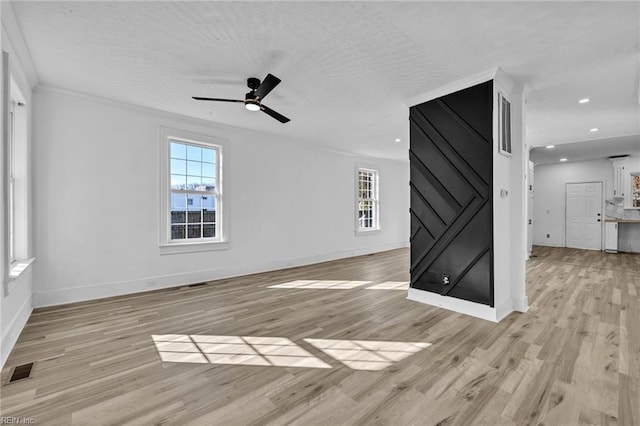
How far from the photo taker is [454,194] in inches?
133

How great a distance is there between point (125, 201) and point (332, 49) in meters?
3.46

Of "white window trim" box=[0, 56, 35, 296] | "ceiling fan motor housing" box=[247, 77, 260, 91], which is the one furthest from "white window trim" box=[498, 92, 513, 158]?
"white window trim" box=[0, 56, 35, 296]

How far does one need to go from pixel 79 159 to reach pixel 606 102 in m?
7.08

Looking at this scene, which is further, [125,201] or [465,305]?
[125,201]

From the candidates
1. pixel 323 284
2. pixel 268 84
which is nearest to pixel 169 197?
pixel 268 84

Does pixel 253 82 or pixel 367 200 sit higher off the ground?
pixel 253 82

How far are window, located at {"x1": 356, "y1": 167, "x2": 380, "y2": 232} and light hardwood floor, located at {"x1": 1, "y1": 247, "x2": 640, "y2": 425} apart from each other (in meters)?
4.01

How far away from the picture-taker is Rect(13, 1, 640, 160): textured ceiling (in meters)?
2.09

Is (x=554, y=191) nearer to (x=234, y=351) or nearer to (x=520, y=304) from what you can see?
(x=520, y=304)

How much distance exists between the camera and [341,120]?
15.4 feet

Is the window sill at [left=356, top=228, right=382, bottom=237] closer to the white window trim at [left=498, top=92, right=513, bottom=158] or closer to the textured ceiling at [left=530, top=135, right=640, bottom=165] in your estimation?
the textured ceiling at [left=530, top=135, right=640, bottom=165]

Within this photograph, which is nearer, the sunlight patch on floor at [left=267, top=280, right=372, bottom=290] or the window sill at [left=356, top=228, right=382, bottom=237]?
the sunlight patch on floor at [left=267, top=280, right=372, bottom=290]

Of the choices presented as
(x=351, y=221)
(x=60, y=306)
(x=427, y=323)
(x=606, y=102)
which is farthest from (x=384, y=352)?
(x=351, y=221)

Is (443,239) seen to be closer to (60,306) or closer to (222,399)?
(222,399)
